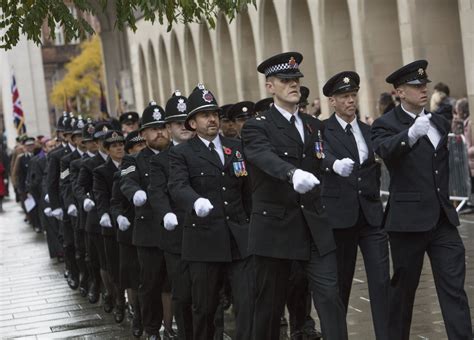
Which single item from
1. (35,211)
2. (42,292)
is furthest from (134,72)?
(42,292)

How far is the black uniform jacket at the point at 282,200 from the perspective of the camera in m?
7.70

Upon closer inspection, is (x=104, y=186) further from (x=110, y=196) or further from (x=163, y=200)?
(x=163, y=200)

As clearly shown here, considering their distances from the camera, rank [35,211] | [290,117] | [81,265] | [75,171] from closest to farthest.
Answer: [290,117] < [75,171] < [81,265] < [35,211]

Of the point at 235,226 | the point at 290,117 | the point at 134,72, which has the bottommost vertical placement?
the point at 235,226

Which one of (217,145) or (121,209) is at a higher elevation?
(217,145)

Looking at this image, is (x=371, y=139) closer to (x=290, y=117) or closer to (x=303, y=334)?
(x=290, y=117)

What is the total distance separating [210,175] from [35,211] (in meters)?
17.8

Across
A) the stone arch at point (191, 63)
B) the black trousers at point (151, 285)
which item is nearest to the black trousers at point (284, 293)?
the black trousers at point (151, 285)

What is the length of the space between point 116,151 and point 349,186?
12.2 feet

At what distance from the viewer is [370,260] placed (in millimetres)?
8891

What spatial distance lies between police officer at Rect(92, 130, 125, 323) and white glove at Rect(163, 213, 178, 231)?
285 centimetres

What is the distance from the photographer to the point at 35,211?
85.7 feet

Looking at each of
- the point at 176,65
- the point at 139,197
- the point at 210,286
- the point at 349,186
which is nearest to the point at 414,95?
the point at 349,186

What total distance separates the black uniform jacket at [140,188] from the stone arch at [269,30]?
890 inches
